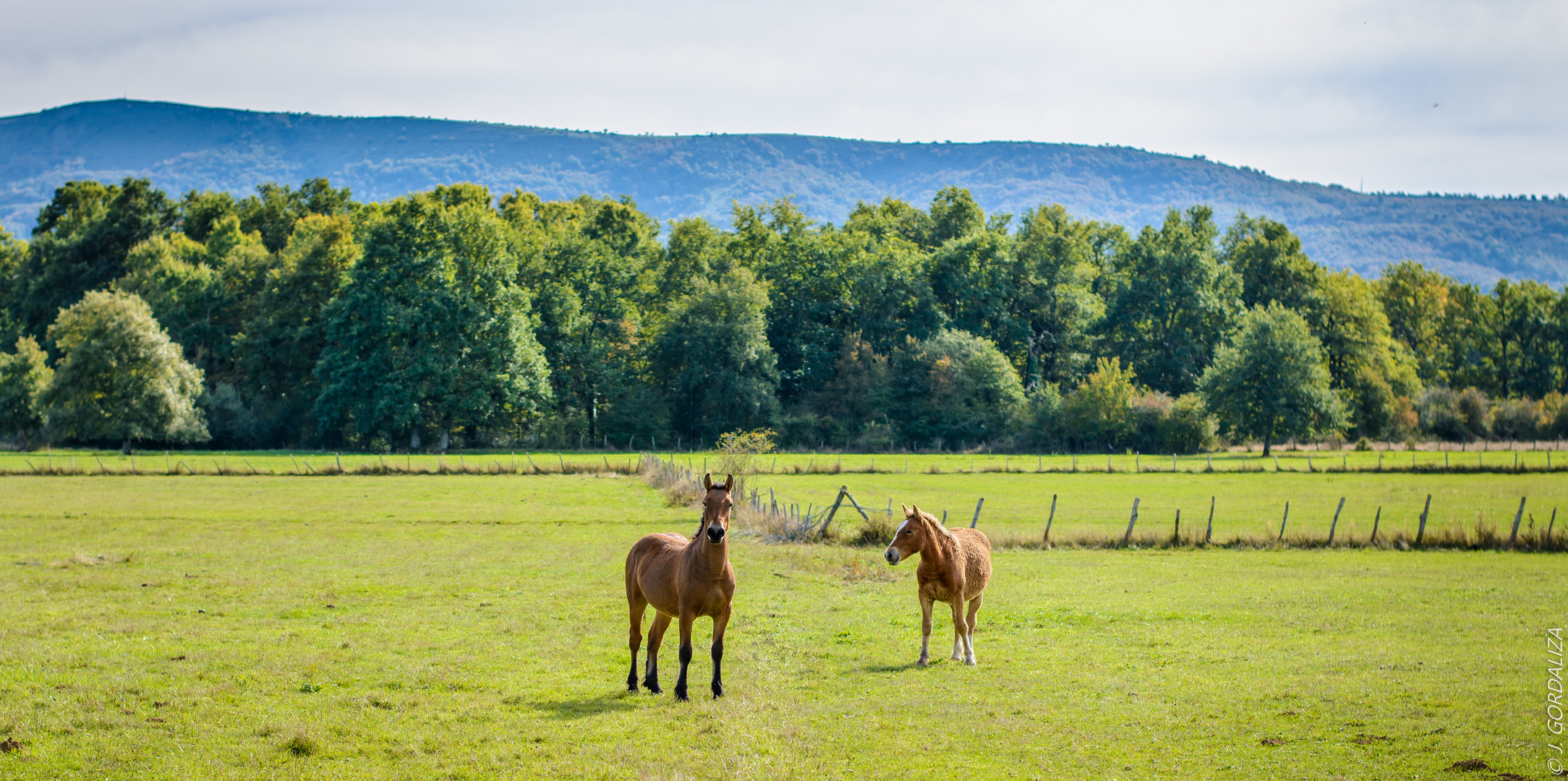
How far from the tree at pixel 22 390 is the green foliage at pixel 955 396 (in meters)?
66.0

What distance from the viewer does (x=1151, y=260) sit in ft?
316

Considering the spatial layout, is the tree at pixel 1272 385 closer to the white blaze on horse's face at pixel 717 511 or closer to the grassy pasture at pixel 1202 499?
the grassy pasture at pixel 1202 499

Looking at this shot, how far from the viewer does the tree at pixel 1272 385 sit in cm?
7644

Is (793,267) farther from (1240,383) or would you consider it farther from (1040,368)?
(1240,383)

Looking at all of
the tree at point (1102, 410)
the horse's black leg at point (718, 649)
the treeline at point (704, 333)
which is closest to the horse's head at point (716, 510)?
the horse's black leg at point (718, 649)

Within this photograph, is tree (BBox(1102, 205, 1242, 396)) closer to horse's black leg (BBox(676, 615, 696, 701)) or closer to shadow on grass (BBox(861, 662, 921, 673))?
shadow on grass (BBox(861, 662, 921, 673))

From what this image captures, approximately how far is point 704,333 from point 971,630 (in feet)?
225

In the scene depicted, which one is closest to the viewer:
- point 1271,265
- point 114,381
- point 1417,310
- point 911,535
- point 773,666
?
point 773,666

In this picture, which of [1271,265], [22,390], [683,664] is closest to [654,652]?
[683,664]

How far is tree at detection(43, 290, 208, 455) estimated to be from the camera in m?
70.8

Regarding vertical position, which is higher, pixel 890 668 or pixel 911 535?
pixel 911 535

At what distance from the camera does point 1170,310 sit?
316ft

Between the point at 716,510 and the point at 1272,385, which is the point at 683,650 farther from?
the point at 1272,385

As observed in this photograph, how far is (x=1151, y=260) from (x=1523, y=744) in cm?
9179
